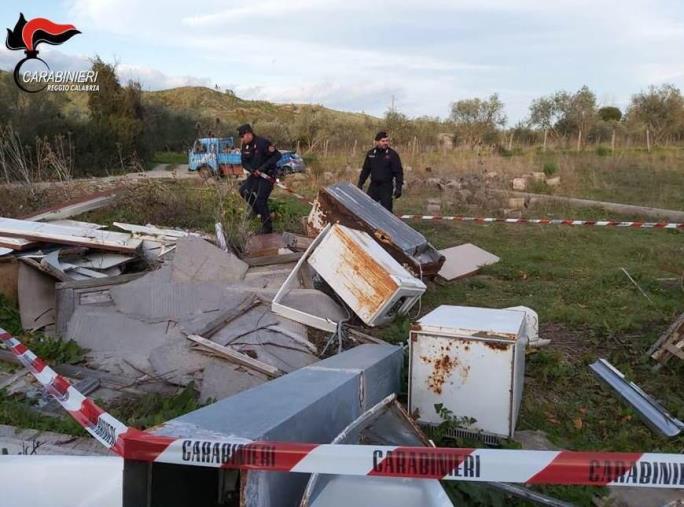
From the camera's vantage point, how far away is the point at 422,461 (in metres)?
2.16

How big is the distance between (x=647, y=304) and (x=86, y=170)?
825 inches

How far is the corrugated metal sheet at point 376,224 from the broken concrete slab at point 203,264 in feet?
5.10

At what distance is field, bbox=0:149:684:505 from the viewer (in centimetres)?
428

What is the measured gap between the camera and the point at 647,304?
693 centimetres

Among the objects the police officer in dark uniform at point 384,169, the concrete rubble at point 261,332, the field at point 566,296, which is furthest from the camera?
the police officer in dark uniform at point 384,169

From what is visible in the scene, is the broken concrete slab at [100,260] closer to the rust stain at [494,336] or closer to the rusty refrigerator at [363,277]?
the rusty refrigerator at [363,277]

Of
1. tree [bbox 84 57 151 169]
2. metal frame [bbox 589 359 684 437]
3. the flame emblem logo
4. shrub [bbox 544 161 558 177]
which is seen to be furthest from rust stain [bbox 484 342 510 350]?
tree [bbox 84 57 151 169]

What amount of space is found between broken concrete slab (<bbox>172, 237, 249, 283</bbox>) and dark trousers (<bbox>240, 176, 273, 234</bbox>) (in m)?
2.60

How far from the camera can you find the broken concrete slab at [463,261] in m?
8.05

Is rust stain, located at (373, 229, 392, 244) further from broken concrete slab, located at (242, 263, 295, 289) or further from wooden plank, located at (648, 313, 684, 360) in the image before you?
wooden plank, located at (648, 313, 684, 360)

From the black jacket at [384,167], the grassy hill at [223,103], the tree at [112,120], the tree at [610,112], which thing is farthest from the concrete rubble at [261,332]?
the grassy hill at [223,103]

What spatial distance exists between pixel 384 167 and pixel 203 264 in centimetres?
425

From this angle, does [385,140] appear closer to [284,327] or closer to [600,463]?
[284,327]

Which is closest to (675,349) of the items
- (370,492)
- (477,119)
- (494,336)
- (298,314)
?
(494,336)
